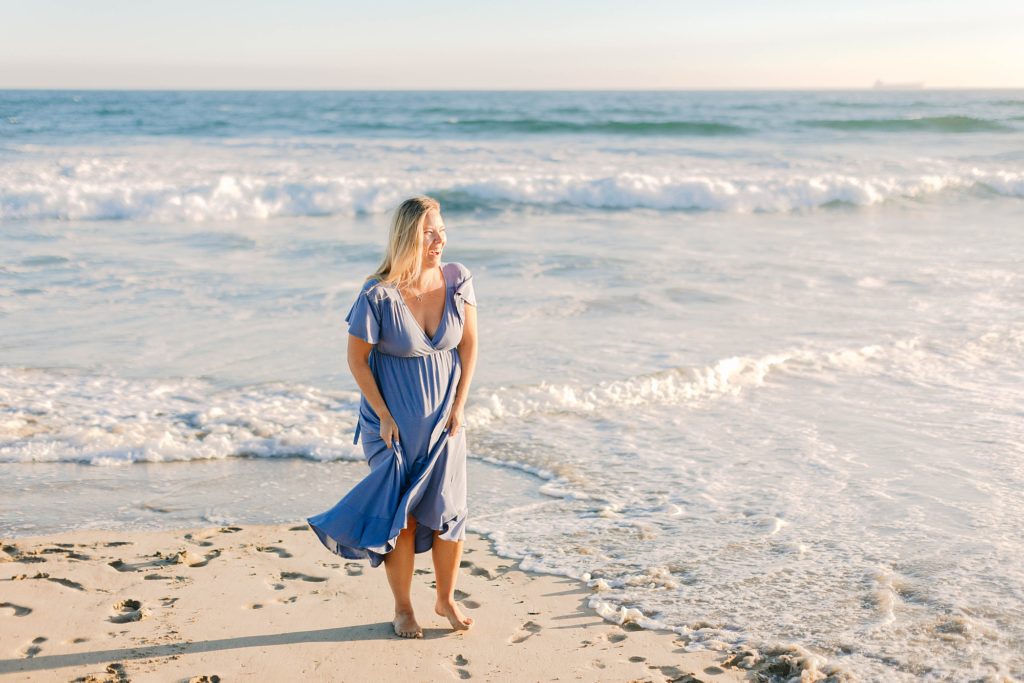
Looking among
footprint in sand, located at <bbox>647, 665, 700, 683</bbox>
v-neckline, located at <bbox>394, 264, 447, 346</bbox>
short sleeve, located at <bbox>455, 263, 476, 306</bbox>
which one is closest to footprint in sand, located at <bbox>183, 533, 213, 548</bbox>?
v-neckline, located at <bbox>394, 264, 447, 346</bbox>

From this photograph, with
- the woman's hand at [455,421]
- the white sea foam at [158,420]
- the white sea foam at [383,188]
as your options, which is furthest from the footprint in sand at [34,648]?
the white sea foam at [383,188]

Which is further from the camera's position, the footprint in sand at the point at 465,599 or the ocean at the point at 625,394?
the ocean at the point at 625,394

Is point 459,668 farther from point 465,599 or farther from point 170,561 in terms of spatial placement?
point 170,561

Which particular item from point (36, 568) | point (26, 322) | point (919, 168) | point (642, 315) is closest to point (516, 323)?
point (642, 315)

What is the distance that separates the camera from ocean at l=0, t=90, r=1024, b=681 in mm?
4398

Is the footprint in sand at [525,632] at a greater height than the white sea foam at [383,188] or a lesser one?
lesser

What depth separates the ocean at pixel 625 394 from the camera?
4.40 m

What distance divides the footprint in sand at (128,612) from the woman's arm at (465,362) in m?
1.49

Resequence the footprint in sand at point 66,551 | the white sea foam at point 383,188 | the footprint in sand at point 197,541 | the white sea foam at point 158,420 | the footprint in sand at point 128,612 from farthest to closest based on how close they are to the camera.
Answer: the white sea foam at point 383,188, the white sea foam at point 158,420, the footprint in sand at point 197,541, the footprint in sand at point 66,551, the footprint in sand at point 128,612

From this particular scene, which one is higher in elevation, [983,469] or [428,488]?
[428,488]

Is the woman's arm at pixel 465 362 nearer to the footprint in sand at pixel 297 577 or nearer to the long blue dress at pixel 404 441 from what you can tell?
the long blue dress at pixel 404 441

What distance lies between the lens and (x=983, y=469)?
5.69 meters

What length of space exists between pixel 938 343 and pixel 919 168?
674 inches

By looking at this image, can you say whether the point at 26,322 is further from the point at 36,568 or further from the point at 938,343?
the point at 938,343
